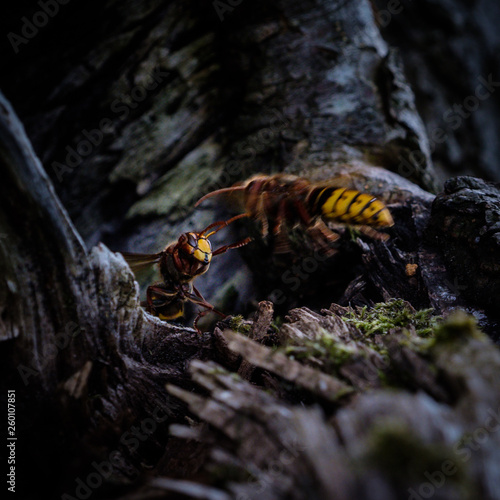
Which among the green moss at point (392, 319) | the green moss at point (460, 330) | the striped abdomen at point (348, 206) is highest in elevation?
the striped abdomen at point (348, 206)

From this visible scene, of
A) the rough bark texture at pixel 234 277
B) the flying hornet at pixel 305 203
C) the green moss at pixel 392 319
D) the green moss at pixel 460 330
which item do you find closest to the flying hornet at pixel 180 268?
the flying hornet at pixel 305 203

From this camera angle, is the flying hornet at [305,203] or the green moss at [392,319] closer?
the green moss at [392,319]

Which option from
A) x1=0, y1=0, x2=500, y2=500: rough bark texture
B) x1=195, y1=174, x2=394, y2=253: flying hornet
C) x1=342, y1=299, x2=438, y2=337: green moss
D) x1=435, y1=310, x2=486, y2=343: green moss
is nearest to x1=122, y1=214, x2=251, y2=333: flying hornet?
x1=195, y1=174, x2=394, y2=253: flying hornet

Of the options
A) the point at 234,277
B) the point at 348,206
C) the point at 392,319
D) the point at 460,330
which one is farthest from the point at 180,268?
the point at 460,330

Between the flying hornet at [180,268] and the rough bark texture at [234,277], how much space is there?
0.41m

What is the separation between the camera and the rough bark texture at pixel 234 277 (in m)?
1.05

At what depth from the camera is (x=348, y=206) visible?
209 cm

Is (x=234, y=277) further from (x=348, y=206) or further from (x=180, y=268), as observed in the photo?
(x=348, y=206)

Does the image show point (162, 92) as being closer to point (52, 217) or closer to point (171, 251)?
point (171, 251)

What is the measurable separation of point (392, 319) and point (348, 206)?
2.10ft

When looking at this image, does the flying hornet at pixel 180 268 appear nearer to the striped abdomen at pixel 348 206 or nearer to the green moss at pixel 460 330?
the striped abdomen at pixel 348 206

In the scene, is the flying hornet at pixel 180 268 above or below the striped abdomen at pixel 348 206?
below

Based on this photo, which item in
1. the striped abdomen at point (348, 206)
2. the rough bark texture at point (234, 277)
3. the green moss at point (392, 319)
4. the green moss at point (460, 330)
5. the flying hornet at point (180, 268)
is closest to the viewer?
the rough bark texture at point (234, 277)

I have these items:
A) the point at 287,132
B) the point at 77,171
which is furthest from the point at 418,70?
the point at 77,171
